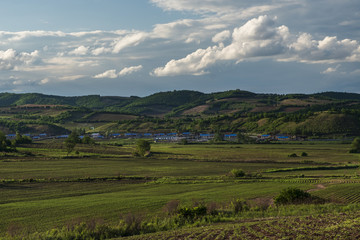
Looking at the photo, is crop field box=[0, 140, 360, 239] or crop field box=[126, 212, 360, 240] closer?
crop field box=[126, 212, 360, 240]

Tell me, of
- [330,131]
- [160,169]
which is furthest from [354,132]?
[160,169]

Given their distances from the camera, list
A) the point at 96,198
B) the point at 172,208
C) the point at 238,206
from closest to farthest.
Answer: the point at 238,206 < the point at 172,208 < the point at 96,198

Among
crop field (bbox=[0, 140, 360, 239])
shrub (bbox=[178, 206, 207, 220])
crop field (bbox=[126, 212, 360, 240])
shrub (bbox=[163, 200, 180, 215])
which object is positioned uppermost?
crop field (bbox=[126, 212, 360, 240])

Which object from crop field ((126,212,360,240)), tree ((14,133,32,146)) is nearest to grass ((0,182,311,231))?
crop field ((126,212,360,240))

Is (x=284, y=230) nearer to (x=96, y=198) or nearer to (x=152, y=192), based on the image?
(x=96, y=198)

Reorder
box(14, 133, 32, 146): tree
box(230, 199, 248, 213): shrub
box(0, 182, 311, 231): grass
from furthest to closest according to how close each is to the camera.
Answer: box(14, 133, 32, 146): tree → box(0, 182, 311, 231): grass → box(230, 199, 248, 213): shrub

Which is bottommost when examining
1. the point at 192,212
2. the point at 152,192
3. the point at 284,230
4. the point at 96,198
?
the point at 152,192

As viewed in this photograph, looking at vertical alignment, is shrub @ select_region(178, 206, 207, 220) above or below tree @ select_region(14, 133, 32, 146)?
above

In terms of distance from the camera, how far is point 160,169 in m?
86.7

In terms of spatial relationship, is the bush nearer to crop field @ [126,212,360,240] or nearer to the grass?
the grass

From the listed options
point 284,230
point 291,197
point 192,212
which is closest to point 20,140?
point 291,197

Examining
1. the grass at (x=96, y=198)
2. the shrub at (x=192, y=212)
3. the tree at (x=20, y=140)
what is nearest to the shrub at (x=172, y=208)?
the shrub at (x=192, y=212)

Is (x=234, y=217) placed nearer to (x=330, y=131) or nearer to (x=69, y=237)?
(x=69, y=237)

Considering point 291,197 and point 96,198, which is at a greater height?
point 291,197
